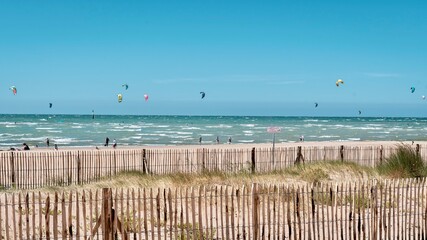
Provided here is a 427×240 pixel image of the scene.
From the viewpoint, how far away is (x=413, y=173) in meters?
15.9

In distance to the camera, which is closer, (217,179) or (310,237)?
(310,237)

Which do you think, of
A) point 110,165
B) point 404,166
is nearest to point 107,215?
point 404,166

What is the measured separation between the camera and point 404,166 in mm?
16219

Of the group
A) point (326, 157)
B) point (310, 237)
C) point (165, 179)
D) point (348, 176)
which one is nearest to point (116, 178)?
point (165, 179)

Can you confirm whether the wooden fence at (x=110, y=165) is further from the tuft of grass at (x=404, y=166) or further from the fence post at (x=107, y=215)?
the fence post at (x=107, y=215)

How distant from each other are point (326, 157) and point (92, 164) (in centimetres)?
918

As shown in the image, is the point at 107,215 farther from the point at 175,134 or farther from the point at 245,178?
the point at 175,134

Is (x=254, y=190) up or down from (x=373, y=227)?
up

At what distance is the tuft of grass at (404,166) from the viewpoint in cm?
1587

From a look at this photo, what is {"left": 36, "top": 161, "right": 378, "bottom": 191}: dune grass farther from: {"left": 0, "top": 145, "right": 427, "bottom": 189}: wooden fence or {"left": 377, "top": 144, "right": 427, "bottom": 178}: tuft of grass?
{"left": 0, "top": 145, "right": 427, "bottom": 189}: wooden fence

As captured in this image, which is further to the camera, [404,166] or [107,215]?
[404,166]

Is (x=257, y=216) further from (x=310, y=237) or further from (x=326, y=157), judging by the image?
(x=326, y=157)

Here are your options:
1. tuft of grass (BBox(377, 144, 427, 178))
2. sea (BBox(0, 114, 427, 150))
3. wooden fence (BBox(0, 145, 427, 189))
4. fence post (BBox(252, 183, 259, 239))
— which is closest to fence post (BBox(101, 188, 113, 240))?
fence post (BBox(252, 183, 259, 239))

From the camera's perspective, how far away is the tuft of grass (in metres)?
15.9
